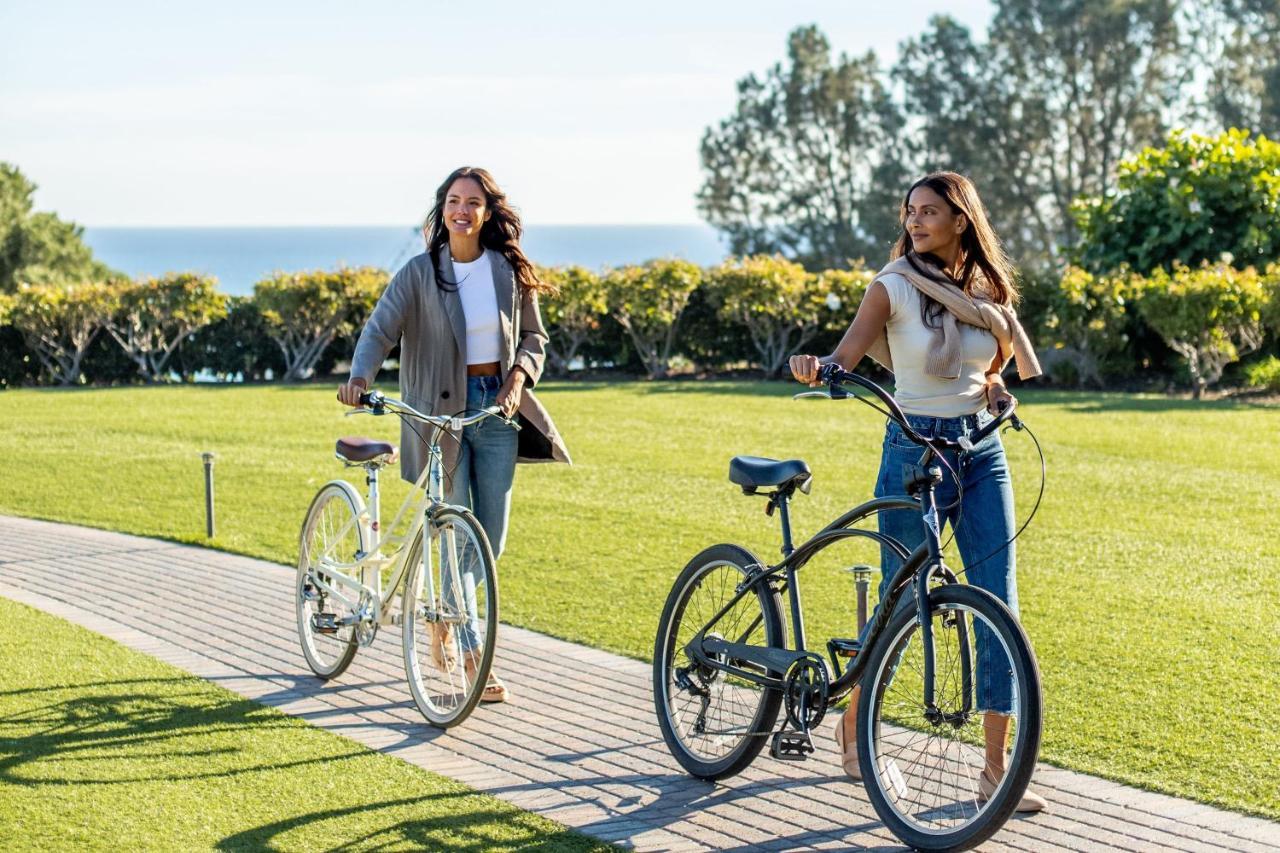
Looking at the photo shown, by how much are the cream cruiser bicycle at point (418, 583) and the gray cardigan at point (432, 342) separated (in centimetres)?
11

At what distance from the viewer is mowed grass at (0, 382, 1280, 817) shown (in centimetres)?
611

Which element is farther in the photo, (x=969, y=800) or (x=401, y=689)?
(x=401, y=689)

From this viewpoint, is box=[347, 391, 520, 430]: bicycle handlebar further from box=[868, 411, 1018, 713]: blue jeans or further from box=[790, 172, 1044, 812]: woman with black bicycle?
box=[868, 411, 1018, 713]: blue jeans

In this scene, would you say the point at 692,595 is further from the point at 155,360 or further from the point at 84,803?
the point at 155,360

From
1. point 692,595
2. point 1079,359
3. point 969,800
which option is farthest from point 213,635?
point 1079,359

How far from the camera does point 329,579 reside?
6785mm

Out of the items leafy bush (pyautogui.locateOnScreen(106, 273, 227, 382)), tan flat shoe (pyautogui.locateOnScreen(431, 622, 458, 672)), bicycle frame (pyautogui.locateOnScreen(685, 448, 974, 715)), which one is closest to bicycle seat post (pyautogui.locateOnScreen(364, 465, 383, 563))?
tan flat shoe (pyautogui.locateOnScreen(431, 622, 458, 672))

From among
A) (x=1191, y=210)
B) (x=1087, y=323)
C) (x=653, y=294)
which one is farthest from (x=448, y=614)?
(x=1191, y=210)

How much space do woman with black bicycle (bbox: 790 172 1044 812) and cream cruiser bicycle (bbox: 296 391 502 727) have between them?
5.47 feet

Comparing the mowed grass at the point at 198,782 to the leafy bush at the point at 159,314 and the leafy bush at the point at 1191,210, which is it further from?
the leafy bush at the point at 159,314

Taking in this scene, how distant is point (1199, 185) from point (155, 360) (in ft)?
48.1

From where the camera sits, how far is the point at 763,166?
48938 millimetres

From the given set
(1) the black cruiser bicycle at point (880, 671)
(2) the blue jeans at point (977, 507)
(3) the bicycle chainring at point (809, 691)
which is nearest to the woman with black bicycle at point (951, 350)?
(2) the blue jeans at point (977, 507)

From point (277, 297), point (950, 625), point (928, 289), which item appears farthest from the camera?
point (277, 297)
